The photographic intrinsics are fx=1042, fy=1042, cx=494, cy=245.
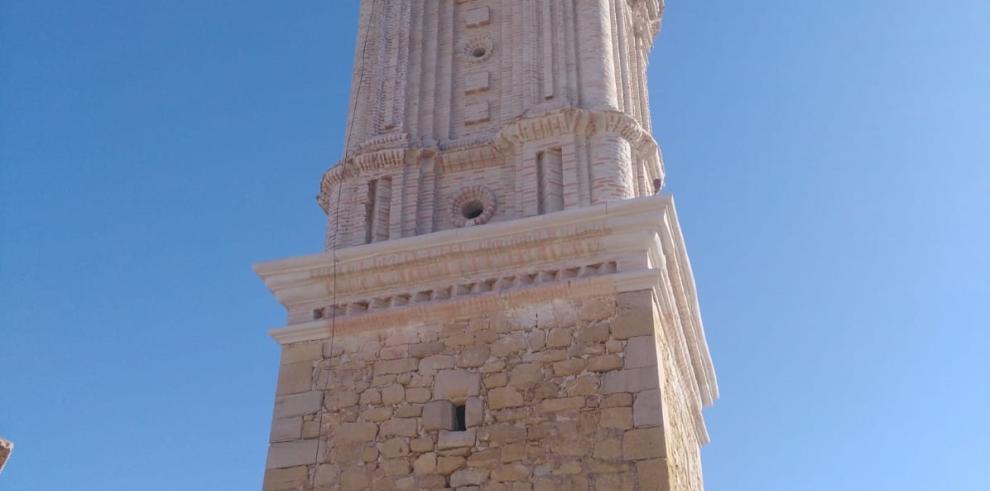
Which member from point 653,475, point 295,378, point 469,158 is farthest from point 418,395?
point 469,158

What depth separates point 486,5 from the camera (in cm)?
1086

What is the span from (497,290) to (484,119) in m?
2.31

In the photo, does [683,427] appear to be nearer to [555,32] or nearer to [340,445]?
[340,445]

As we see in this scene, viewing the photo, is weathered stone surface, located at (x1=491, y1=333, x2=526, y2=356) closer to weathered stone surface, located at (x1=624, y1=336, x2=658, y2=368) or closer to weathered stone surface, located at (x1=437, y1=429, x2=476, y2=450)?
weathered stone surface, located at (x1=437, y1=429, x2=476, y2=450)

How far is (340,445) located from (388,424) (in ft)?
1.28

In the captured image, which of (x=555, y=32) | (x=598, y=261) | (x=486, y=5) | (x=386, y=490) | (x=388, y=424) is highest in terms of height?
(x=486, y=5)

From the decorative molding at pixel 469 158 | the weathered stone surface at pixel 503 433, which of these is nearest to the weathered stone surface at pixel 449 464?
the weathered stone surface at pixel 503 433

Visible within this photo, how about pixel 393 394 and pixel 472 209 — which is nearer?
pixel 393 394

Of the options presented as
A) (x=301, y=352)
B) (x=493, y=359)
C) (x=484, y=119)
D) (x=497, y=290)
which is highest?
(x=484, y=119)

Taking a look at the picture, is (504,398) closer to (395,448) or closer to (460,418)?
(460,418)

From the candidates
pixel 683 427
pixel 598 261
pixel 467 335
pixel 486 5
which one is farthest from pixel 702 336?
pixel 486 5

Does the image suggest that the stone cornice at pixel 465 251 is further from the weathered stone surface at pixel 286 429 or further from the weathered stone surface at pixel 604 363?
the weathered stone surface at pixel 286 429

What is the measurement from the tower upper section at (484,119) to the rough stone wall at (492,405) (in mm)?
1261

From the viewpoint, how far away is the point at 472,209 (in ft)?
30.2
